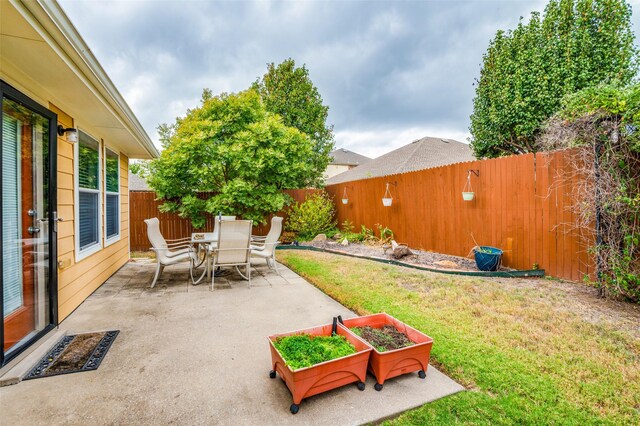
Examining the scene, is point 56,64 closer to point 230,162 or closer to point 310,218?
point 230,162

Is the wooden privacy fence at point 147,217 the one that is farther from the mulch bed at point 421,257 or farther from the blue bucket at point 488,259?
the blue bucket at point 488,259

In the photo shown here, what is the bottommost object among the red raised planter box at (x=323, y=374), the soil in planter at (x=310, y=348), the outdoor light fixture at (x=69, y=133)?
the red raised planter box at (x=323, y=374)

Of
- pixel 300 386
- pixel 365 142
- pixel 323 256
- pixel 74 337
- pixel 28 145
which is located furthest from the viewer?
pixel 365 142

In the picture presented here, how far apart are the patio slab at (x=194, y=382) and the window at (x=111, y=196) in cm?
205

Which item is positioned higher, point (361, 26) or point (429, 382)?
point (361, 26)

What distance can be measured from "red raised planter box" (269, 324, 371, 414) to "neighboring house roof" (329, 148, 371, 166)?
2813 centimetres

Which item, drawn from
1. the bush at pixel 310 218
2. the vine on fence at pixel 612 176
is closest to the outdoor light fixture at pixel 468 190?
the vine on fence at pixel 612 176

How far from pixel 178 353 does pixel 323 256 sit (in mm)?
4540

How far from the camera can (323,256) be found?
22.4 ft

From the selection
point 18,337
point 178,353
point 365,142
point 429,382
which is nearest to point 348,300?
point 429,382

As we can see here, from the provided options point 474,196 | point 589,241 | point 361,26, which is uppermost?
point 361,26

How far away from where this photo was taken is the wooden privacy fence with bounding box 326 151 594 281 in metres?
4.33

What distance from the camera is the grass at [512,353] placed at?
1.71 metres

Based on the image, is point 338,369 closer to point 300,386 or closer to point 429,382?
point 300,386
